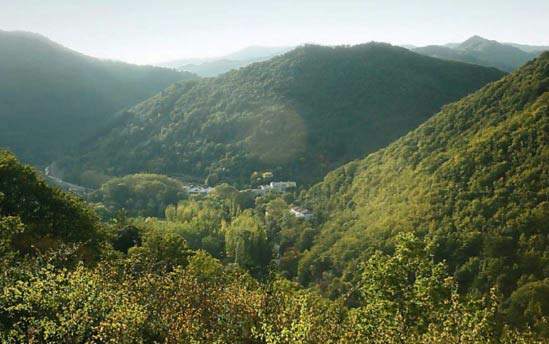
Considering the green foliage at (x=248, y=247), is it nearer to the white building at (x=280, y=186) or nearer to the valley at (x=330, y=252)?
the valley at (x=330, y=252)

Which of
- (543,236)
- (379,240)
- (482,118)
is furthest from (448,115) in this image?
(543,236)

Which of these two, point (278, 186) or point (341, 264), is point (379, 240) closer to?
point (341, 264)

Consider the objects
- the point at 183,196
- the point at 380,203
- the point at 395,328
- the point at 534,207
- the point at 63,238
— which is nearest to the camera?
the point at 395,328

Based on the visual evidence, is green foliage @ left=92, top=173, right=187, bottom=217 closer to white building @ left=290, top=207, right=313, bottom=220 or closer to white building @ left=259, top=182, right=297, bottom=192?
white building @ left=259, top=182, right=297, bottom=192

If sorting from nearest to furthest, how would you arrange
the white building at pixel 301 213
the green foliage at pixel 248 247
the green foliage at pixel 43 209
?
the green foliage at pixel 43 209 → the green foliage at pixel 248 247 → the white building at pixel 301 213

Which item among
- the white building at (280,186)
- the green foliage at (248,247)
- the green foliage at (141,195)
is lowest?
the green foliage at (141,195)

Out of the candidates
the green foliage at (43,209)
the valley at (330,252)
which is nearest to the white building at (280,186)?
the valley at (330,252)

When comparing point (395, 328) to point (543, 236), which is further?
point (543, 236)
